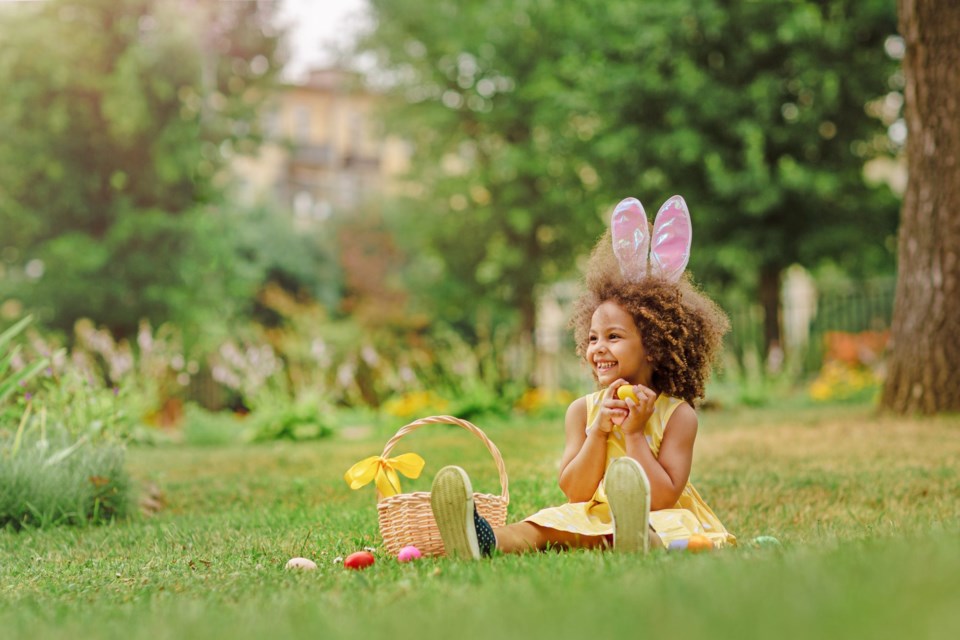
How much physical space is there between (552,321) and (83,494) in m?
29.2

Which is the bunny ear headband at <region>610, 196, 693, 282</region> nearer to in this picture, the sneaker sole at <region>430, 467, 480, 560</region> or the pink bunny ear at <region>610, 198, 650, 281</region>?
the pink bunny ear at <region>610, 198, 650, 281</region>

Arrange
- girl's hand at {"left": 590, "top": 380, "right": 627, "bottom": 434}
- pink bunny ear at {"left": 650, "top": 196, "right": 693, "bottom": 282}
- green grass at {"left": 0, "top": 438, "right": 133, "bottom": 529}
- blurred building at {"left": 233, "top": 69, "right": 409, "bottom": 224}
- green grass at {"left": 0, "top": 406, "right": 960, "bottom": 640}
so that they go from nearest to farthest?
1. green grass at {"left": 0, "top": 406, "right": 960, "bottom": 640}
2. girl's hand at {"left": 590, "top": 380, "right": 627, "bottom": 434}
3. pink bunny ear at {"left": 650, "top": 196, "right": 693, "bottom": 282}
4. green grass at {"left": 0, "top": 438, "right": 133, "bottom": 529}
5. blurred building at {"left": 233, "top": 69, "right": 409, "bottom": 224}

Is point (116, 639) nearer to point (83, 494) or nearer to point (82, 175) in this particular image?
point (83, 494)

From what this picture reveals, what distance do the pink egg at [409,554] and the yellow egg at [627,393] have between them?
87cm

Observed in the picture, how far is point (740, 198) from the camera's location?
42.4 ft

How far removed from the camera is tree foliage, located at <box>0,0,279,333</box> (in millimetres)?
13945

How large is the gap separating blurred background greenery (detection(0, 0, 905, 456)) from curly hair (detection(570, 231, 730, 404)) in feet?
22.9

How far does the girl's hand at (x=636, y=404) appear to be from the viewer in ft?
11.1

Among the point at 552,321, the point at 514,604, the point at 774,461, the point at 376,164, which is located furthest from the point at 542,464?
the point at 376,164

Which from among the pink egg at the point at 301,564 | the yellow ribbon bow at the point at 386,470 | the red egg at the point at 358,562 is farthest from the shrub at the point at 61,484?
the red egg at the point at 358,562

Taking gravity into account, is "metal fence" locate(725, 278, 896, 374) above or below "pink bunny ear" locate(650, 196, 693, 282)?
below

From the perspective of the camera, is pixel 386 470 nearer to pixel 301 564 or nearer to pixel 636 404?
pixel 301 564

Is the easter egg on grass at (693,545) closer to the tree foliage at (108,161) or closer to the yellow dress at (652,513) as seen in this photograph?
the yellow dress at (652,513)

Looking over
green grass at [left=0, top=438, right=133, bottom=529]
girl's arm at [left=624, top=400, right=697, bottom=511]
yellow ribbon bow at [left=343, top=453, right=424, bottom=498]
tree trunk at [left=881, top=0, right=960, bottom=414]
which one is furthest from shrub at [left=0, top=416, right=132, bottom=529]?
tree trunk at [left=881, top=0, right=960, bottom=414]
